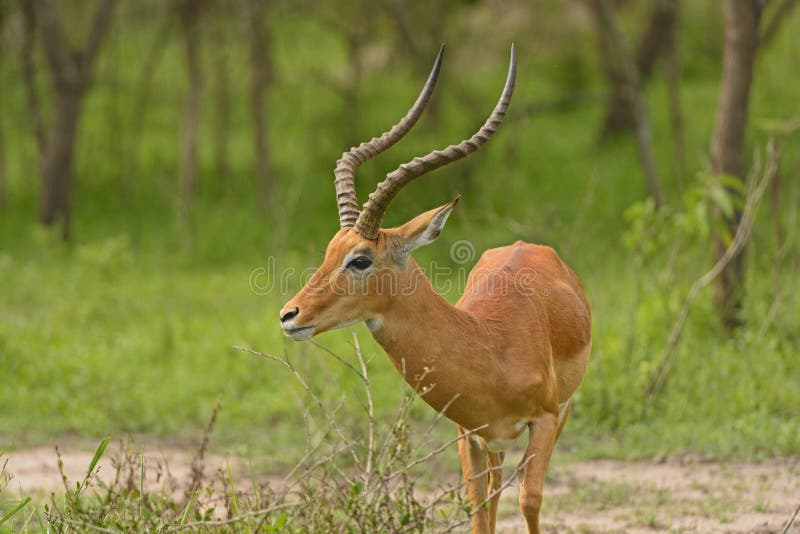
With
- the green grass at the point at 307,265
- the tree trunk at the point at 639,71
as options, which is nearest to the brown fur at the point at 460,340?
the green grass at the point at 307,265

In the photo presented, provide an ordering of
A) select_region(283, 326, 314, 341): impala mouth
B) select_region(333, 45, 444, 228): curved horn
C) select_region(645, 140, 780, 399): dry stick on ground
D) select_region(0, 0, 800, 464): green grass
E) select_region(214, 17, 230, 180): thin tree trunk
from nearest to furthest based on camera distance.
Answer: select_region(283, 326, 314, 341): impala mouth
select_region(333, 45, 444, 228): curved horn
select_region(645, 140, 780, 399): dry stick on ground
select_region(0, 0, 800, 464): green grass
select_region(214, 17, 230, 180): thin tree trunk

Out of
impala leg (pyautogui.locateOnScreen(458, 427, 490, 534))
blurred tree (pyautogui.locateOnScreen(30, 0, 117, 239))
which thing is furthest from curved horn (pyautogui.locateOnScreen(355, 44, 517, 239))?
blurred tree (pyautogui.locateOnScreen(30, 0, 117, 239))

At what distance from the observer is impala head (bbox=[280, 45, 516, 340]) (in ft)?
12.7

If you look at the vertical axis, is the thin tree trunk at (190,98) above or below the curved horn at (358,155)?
above

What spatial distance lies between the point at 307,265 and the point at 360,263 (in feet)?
22.6

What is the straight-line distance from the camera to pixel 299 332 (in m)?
3.84

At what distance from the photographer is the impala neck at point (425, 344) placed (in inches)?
157

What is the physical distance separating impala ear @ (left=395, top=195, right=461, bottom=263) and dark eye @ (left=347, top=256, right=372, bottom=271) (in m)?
0.12

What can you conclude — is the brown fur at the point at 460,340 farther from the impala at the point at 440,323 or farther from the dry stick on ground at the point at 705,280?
the dry stick on ground at the point at 705,280

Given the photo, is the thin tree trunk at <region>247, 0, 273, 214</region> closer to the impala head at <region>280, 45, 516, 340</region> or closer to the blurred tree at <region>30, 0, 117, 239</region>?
the blurred tree at <region>30, 0, 117, 239</region>

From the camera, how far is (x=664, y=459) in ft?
20.9

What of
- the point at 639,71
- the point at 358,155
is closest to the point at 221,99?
the point at 639,71

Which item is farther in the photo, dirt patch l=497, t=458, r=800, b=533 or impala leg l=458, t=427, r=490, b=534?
dirt patch l=497, t=458, r=800, b=533

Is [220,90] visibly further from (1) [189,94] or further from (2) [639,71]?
(2) [639,71]
